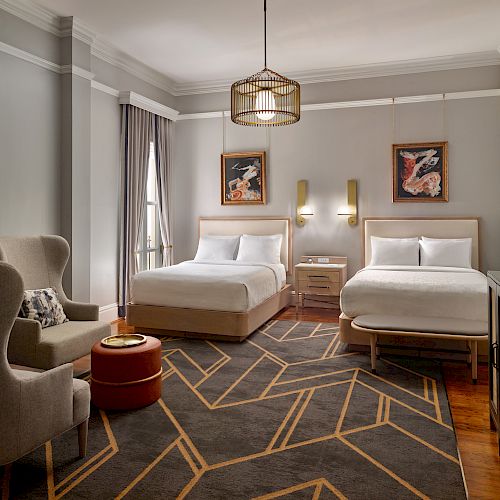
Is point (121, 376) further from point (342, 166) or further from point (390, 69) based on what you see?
point (390, 69)

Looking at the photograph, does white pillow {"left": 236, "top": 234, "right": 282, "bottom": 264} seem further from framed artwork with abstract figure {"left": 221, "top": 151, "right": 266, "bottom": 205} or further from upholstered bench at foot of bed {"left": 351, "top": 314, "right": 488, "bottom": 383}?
upholstered bench at foot of bed {"left": 351, "top": 314, "right": 488, "bottom": 383}

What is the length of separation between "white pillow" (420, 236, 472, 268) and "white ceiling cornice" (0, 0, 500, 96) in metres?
2.20

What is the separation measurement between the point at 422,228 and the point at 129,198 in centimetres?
370

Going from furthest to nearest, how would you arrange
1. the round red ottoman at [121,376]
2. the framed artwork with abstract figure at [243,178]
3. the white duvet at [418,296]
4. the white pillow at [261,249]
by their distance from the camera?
the framed artwork with abstract figure at [243,178]
the white pillow at [261,249]
the white duvet at [418,296]
the round red ottoman at [121,376]

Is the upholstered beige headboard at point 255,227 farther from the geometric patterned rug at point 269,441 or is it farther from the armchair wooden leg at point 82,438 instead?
the armchair wooden leg at point 82,438

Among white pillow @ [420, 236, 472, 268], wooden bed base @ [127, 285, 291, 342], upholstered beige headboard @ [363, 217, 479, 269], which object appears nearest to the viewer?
wooden bed base @ [127, 285, 291, 342]

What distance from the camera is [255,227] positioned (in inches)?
261

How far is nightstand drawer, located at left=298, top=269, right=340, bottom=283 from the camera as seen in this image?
581 cm

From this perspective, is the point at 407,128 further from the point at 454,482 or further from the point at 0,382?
the point at 0,382

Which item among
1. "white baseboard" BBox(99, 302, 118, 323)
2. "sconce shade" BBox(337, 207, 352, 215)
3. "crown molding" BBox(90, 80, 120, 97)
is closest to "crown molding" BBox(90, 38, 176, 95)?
"crown molding" BBox(90, 80, 120, 97)

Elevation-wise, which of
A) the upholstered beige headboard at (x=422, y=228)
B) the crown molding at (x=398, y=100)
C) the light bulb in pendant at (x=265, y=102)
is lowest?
the upholstered beige headboard at (x=422, y=228)

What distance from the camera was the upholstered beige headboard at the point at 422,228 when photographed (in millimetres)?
5703

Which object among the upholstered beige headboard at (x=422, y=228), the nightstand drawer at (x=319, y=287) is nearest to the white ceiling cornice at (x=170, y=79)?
the upholstered beige headboard at (x=422, y=228)

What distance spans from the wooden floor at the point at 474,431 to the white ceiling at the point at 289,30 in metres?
3.34
